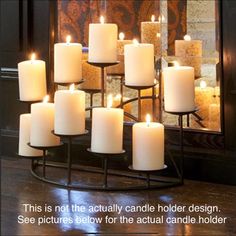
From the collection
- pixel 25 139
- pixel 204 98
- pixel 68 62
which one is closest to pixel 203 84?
pixel 204 98

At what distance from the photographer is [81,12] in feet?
4.50

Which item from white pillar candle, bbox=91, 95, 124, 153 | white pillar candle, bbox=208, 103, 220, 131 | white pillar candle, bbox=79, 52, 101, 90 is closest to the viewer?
white pillar candle, bbox=91, 95, 124, 153

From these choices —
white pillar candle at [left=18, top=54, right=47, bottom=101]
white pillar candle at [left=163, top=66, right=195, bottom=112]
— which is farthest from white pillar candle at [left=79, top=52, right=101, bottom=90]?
white pillar candle at [left=163, top=66, right=195, bottom=112]

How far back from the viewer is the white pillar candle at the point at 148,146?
1100mm

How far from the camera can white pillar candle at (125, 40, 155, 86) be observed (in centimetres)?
113

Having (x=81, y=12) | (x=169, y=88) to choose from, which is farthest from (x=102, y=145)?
(x=81, y=12)

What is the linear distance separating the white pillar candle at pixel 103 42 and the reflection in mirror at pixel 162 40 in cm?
14

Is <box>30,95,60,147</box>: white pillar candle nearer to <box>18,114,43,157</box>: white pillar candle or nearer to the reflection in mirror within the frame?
<box>18,114,43,157</box>: white pillar candle

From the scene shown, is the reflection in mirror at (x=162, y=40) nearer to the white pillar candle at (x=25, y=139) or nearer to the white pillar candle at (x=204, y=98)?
the white pillar candle at (x=204, y=98)

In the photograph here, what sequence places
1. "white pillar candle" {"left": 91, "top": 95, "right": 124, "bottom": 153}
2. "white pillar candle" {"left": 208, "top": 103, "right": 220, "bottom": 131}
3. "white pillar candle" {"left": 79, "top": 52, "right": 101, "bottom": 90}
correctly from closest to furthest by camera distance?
1. "white pillar candle" {"left": 91, "top": 95, "right": 124, "bottom": 153}
2. "white pillar candle" {"left": 208, "top": 103, "right": 220, "bottom": 131}
3. "white pillar candle" {"left": 79, "top": 52, "right": 101, "bottom": 90}

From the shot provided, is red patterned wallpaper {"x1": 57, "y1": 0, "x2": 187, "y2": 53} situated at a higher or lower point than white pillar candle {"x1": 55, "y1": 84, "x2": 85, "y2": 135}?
higher

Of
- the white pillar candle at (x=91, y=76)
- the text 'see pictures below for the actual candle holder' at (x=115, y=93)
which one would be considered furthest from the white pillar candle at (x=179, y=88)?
the white pillar candle at (x=91, y=76)

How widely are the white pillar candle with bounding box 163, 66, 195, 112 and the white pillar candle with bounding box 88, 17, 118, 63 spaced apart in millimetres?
104

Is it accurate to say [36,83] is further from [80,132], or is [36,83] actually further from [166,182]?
[166,182]
